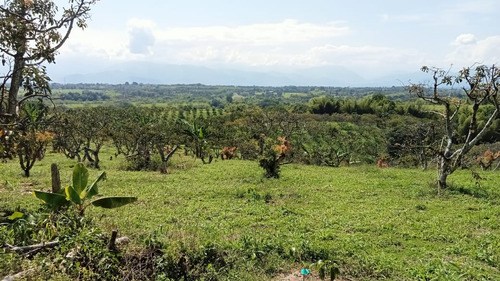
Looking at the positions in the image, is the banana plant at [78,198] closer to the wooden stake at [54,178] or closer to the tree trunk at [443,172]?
the wooden stake at [54,178]

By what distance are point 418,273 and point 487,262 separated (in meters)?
2.07

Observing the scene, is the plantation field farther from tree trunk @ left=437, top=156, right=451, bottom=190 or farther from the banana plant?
the banana plant

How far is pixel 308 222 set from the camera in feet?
35.6

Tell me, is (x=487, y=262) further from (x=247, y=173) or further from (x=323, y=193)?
(x=247, y=173)

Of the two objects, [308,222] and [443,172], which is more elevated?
[443,172]

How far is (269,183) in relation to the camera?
57.4 ft

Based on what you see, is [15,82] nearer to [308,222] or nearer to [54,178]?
[54,178]

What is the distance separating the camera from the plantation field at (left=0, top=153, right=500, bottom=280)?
7523 mm

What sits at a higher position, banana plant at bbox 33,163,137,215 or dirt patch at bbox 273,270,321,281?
banana plant at bbox 33,163,137,215

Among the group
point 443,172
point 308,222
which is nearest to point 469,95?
point 443,172

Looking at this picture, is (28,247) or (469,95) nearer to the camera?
(28,247)

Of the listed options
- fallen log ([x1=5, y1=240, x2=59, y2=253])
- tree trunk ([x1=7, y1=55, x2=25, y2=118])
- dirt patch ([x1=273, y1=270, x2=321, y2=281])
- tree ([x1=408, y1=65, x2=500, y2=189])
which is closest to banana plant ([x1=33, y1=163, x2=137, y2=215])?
fallen log ([x1=5, y1=240, x2=59, y2=253])

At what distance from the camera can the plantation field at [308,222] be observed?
7523 millimetres

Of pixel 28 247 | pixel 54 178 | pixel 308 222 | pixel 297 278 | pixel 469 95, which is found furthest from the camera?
pixel 469 95
